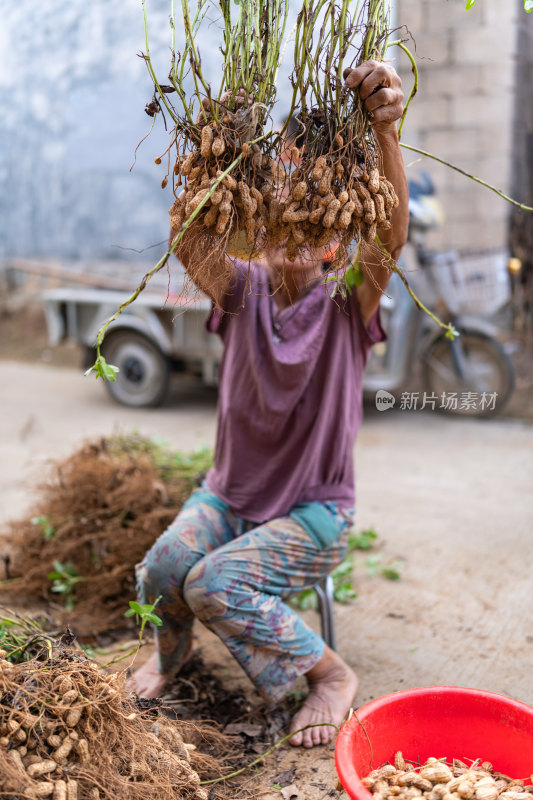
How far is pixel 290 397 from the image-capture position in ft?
6.61

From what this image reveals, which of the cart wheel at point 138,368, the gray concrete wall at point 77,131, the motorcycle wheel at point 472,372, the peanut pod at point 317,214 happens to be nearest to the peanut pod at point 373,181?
the peanut pod at point 317,214

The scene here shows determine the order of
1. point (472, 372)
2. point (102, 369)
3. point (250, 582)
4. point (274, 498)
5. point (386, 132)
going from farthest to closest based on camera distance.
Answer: point (472, 372) < point (274, 498) < point (250, 582) < point (386, 132) < point (102, 369)

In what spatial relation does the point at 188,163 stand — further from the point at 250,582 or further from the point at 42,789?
the point at 42,789

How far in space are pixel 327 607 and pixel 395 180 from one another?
47.2 inches

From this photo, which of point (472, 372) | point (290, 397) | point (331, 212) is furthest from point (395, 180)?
point (472, 372)

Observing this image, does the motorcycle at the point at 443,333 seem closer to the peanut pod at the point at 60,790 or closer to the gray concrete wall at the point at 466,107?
the gray concrete wall at the point at 466,107

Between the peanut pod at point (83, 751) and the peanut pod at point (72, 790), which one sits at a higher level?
the peanut pod at point (83, 751)

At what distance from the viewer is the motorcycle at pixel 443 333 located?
4.85m

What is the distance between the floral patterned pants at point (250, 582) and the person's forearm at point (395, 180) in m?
0.71

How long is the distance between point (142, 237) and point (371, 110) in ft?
20.2

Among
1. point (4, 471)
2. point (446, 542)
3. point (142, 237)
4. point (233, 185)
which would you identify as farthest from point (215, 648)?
point (142, 237)

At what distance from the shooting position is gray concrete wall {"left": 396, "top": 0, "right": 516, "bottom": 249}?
5.42 meters

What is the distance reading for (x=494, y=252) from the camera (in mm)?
5609

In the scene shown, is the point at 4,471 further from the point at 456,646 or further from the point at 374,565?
the point at 456,646
